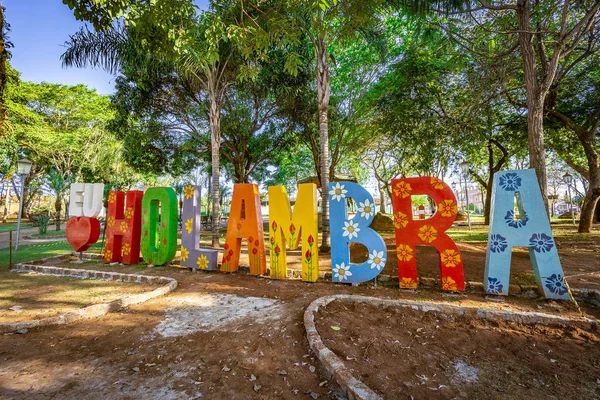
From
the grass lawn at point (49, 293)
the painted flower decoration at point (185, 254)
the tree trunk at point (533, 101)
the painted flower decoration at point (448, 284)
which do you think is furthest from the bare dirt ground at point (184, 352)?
the tree trunk at point (533, 101)

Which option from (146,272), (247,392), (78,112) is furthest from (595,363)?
(78,112)

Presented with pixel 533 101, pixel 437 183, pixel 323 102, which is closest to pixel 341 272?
pixel 437 183

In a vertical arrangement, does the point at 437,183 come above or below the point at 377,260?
above

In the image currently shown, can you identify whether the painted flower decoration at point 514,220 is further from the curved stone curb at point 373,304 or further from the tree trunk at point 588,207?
the tree trunk at point 588,207

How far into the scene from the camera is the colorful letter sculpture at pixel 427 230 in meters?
5.14

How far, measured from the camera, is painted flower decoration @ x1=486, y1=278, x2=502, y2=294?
490 centimetres

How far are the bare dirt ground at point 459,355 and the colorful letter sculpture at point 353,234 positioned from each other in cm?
156

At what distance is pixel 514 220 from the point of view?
16.0 feet

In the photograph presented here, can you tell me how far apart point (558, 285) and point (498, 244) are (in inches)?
42.7

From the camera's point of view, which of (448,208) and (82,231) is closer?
(448,208)

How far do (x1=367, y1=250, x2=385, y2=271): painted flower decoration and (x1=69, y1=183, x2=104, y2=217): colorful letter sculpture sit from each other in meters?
7.51

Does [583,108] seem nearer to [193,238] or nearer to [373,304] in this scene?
[373,304]

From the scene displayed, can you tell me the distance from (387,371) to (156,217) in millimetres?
7116

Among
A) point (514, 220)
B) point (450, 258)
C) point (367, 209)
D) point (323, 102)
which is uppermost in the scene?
point (323, 102)
